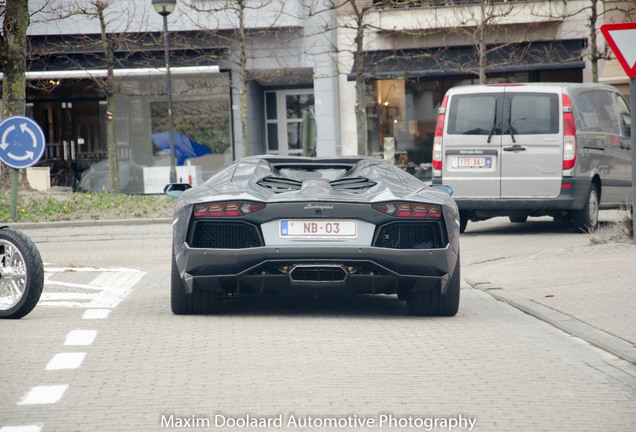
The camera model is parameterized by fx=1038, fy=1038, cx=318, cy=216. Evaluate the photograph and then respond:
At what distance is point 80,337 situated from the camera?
21.8ft

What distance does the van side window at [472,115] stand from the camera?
14.6m

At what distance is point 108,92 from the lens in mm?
27438

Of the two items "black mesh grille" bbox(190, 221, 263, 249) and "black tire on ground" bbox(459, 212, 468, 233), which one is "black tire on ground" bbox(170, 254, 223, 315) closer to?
"black mesh grille" bbox(190, 221, 263, 249)

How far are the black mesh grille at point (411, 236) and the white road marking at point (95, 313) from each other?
2.21 meters

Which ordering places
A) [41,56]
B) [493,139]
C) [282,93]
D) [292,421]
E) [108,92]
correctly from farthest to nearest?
[282,93] → [41,56] → [108,92] → [493,139] → [292,421]

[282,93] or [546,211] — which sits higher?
[282,93]

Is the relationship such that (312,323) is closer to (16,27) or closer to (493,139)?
(493,139)

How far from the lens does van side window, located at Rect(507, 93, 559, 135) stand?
14.4m

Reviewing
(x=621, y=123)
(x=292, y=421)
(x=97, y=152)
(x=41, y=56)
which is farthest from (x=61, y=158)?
→ (x=292, y=421)

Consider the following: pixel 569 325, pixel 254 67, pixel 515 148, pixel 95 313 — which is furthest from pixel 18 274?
pixel 254 67

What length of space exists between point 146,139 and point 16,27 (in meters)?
10.0

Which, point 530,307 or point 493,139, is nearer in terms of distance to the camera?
point 530,307

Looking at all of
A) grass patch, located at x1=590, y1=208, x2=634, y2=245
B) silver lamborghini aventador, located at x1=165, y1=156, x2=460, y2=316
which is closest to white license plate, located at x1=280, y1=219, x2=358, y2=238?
silver lamborghini aventador, located at x1=165, y1=156, x2=460, y2=316

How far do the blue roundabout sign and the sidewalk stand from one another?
6840 millimetres
